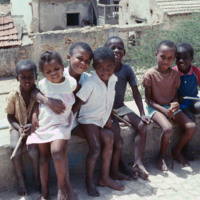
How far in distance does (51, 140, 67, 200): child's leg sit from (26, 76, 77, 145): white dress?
61 millimetres

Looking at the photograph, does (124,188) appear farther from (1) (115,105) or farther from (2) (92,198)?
(1) (115,105)

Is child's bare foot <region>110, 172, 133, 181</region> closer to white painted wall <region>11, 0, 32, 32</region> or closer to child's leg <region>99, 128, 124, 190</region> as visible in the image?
child's leg <region>99, 128, 124, 190</region>

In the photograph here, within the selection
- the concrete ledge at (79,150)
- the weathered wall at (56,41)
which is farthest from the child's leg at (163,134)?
the weathered wall at (56,41)

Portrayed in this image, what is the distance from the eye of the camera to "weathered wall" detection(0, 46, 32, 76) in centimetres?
1092

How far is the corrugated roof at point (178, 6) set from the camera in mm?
13141

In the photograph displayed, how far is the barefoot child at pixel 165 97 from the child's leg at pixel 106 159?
648 millimetres

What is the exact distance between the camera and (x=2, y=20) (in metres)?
11.9

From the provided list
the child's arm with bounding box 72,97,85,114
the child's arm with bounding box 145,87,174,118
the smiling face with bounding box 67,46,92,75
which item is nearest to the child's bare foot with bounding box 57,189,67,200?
the child's arm with bounding box 72,97,85,114

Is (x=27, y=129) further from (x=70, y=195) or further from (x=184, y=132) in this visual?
(x=184, y=132)

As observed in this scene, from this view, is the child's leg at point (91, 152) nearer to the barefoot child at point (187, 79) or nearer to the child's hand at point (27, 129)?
the child's hand at point (27, 129)

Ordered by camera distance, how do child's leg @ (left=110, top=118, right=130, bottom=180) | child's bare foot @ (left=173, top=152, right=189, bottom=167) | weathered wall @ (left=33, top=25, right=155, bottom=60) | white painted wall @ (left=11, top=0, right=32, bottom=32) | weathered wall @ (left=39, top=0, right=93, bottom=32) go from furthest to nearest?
white painted wall @ (left=11, top=0, right=32, bottom=32) < weathered wall @ (left=39, top=0, right=93, bottom=32) < weathered wall @ (left=33, top=25, right=155, bottom=60) < child's bare foot @ (left=173, top=152, right=189, bottom=167) < child's leg @ (left=110, top=118, right=130, bottom=180)

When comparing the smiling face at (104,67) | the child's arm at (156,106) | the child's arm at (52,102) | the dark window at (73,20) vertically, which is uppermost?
the dark window at (73,20)

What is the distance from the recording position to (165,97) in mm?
3402

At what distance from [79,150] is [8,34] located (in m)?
9.16
